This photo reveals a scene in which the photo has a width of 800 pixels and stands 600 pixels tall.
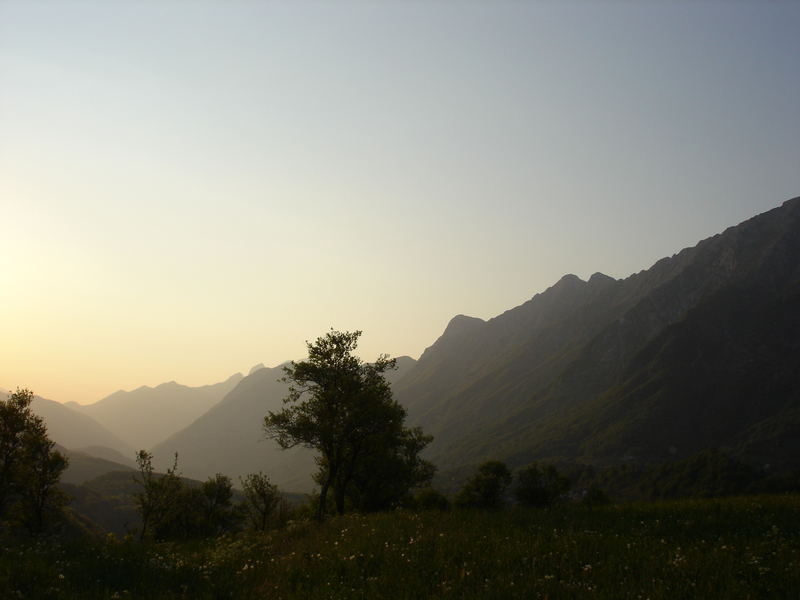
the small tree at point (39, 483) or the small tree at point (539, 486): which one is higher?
the small tree at point (39, 483)

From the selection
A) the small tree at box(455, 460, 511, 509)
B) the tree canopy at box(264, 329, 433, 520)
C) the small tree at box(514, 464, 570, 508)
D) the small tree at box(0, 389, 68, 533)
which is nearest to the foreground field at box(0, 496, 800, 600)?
the tree canopy at box(264, 329, 433, 520)

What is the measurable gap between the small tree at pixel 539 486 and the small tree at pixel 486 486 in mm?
4651

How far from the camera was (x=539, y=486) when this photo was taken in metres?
77.4

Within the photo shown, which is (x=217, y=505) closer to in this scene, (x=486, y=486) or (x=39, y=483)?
(x=39, y=483)

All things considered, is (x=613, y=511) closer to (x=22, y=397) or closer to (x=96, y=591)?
(x=96, y=591)

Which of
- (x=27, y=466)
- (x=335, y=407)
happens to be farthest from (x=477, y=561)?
(x=27, y=466)

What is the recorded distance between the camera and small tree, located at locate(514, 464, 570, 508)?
7488cm

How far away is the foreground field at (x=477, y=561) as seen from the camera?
36.2 feet

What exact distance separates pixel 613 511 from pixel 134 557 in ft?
61.7

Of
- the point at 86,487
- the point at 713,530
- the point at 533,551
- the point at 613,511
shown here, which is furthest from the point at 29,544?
the point at 86,487

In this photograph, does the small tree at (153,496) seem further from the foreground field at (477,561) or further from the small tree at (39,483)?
the foreground field at (477,561)

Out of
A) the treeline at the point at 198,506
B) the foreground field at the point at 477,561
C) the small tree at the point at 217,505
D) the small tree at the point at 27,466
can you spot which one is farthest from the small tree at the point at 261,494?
the foreground field at the point at 477,561

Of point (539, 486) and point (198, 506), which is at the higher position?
point (198, 506)

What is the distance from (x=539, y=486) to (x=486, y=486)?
12506mm
